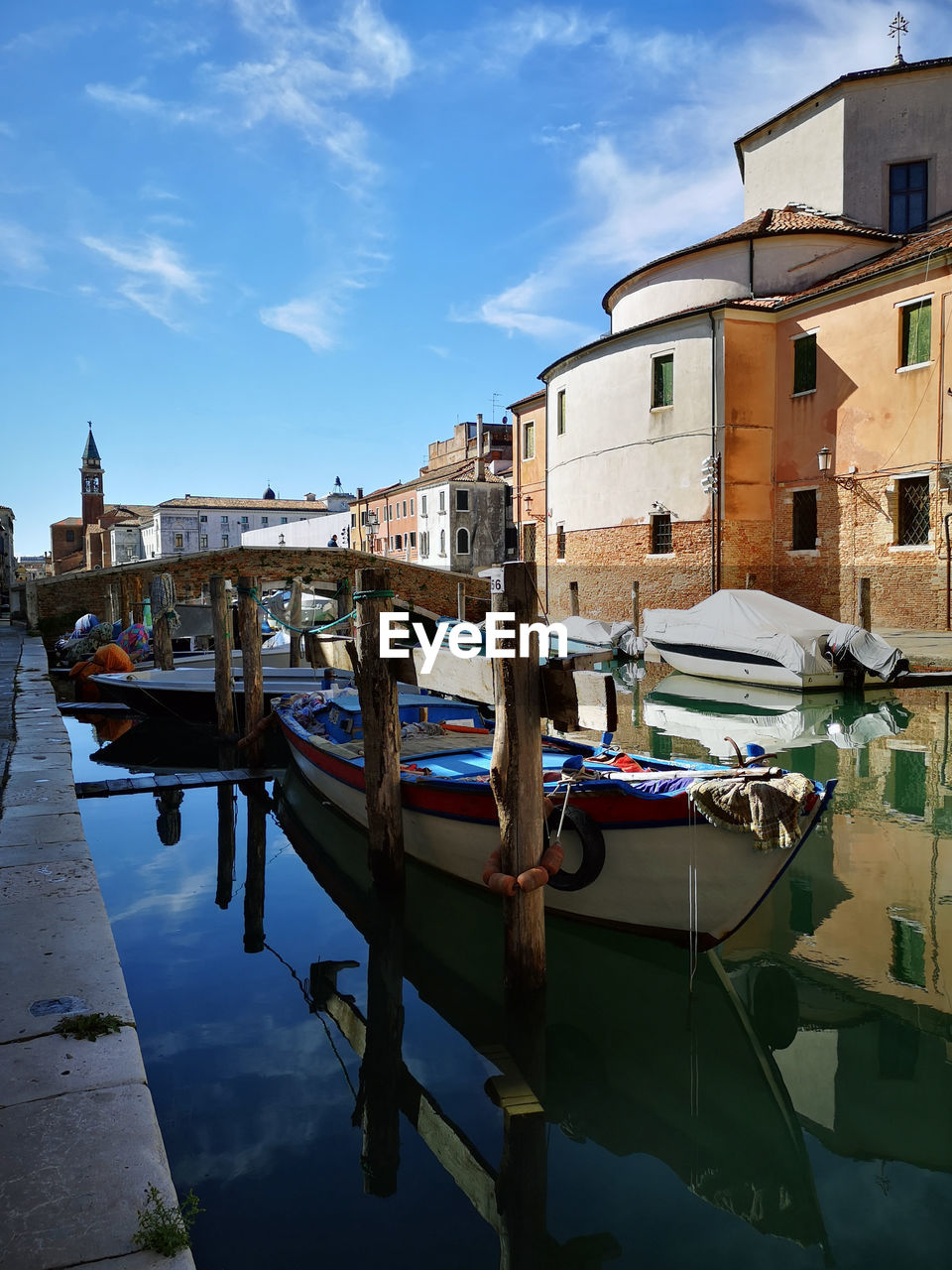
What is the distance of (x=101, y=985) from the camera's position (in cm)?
331

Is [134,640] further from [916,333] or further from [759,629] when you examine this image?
[916,333]

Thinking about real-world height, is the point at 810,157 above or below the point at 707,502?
above

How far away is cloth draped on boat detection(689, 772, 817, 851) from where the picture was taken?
4.19 metres

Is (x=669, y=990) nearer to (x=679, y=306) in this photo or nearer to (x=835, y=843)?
(x=835, y=843)

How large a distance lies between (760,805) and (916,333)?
597 inches

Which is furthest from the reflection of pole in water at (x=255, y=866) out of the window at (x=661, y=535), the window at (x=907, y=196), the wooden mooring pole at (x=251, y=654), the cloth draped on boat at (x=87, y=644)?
the window at (x=907, y=196)

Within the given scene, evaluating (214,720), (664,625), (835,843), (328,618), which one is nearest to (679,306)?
(664,625)

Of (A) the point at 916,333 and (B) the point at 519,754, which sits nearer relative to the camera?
(B) the point at 519,754

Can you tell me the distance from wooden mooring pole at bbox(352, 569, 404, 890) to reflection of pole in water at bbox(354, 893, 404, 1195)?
23cm

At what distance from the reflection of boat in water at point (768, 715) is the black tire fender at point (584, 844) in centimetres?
525

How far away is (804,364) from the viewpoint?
19.0 m

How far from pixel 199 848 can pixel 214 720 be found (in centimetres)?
629

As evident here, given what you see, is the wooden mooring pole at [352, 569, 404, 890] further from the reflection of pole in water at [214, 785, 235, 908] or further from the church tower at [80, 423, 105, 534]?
the church tower at [80, 423, 105, 534]

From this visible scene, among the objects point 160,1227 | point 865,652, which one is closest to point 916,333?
point 865,652
